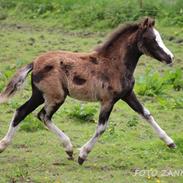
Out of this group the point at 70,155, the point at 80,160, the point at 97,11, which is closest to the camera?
the point at 80,160

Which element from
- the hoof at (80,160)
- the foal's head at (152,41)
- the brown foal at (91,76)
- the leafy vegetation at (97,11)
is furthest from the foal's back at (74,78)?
the leafy vegetation at (97,11)

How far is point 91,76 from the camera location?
884 cm

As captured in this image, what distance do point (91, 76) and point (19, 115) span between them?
1.01 meters

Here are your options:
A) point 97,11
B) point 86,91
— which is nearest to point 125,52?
point 86,91

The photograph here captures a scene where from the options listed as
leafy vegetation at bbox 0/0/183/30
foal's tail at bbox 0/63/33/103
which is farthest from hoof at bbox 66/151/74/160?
leafy vegetation at bbox 0/0/183/30

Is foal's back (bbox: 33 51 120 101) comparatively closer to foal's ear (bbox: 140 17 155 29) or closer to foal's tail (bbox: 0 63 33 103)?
foal's tail (bbox: 0 63 33 103)

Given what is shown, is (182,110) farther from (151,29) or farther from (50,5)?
(50,5)

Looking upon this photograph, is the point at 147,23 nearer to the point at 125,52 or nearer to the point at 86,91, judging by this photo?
the point at 125,52

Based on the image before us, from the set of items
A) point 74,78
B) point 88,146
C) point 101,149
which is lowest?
point 101,149

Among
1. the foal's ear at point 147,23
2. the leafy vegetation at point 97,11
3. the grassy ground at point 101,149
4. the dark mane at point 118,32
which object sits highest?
the foal's ear at point 147,23

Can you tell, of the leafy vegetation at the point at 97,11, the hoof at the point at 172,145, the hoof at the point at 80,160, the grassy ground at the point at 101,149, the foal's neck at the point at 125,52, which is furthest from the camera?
the leafy vegetation at the point at 97,11

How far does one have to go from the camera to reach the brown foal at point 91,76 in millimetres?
8766

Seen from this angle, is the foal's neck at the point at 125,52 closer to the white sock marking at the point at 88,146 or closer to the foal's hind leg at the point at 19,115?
the white sock marking at the point at 88,146

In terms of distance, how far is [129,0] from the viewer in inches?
766
